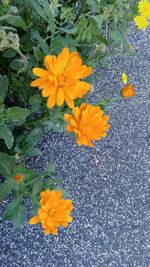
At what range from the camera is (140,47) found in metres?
2.01

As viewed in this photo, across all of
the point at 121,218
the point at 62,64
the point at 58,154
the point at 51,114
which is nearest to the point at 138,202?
the point at 121,218

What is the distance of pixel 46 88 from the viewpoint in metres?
0.95

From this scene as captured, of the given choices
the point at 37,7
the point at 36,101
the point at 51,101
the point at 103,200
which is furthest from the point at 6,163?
the point at 103,200

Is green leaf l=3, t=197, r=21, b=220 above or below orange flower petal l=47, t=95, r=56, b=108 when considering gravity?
below

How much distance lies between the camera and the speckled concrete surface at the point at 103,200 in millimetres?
1421

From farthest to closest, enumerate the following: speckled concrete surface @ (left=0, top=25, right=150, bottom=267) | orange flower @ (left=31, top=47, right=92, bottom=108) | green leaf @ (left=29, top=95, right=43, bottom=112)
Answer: speckled concrete surface @ (left=0, top=25, right=150, bottom=267)
green leaf @ (left=29, top=95, right=43, bottom=112)
orange flower @ (left=31, top=47, right=92, bottom=108)

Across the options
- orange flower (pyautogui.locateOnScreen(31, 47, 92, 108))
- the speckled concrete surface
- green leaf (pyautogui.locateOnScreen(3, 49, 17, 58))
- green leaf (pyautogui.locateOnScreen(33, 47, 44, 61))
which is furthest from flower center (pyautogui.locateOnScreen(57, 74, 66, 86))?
the speckled concrete surface

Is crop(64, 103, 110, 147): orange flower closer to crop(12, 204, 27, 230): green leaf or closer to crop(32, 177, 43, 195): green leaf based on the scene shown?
crop(32, 177, 43, 195): green leaf

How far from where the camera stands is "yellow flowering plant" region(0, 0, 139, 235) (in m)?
0.96

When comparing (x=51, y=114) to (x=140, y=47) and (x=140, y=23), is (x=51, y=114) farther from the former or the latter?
(x=140, y=47)

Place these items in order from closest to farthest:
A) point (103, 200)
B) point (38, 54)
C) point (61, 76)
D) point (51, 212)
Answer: point (61, 76) → point (51, 212) → point (38, 54) → point (103, 200)

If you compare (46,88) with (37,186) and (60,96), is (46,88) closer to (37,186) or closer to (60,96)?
(60,96)

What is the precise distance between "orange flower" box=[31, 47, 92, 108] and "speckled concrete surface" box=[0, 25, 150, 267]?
0.60 metres

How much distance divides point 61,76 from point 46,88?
4 centimetres
